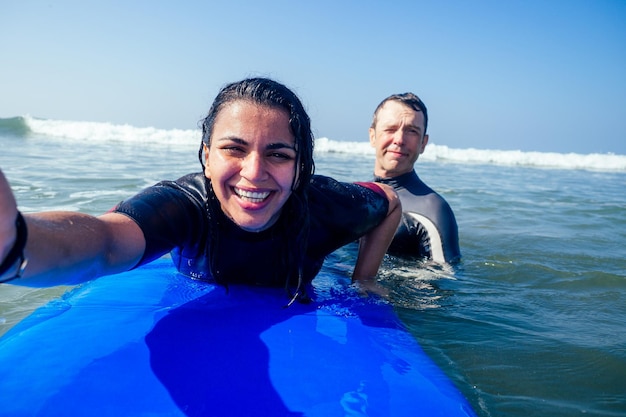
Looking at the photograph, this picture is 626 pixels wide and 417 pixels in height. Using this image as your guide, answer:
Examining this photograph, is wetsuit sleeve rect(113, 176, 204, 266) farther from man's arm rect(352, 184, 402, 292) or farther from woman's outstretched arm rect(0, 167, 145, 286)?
man's arm rect(352, 184, 402, 292)

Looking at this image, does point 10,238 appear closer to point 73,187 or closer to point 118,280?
point 118,280

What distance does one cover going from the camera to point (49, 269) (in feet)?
4.08

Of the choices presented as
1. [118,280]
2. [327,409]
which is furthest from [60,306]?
[327,409]

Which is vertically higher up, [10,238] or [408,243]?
[10,238]

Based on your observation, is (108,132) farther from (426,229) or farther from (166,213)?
(166,213)

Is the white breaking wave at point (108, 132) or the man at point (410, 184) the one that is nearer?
the man at point (410, 184)

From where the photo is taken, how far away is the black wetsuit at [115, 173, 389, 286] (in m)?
1.85

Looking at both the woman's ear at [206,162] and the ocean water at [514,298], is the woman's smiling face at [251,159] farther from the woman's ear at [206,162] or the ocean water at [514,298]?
the ocean water at [514,298]

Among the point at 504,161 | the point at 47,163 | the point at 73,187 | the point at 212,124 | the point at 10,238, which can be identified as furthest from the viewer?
the point at 504,161

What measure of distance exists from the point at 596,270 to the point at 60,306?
431 cm

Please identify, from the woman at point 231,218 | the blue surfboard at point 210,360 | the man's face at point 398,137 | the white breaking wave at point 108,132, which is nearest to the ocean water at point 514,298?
the blue surfboard at point 210,360

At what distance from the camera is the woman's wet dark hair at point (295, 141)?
1977mm

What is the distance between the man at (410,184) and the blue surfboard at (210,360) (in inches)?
65.9

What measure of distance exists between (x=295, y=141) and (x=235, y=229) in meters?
0.56
